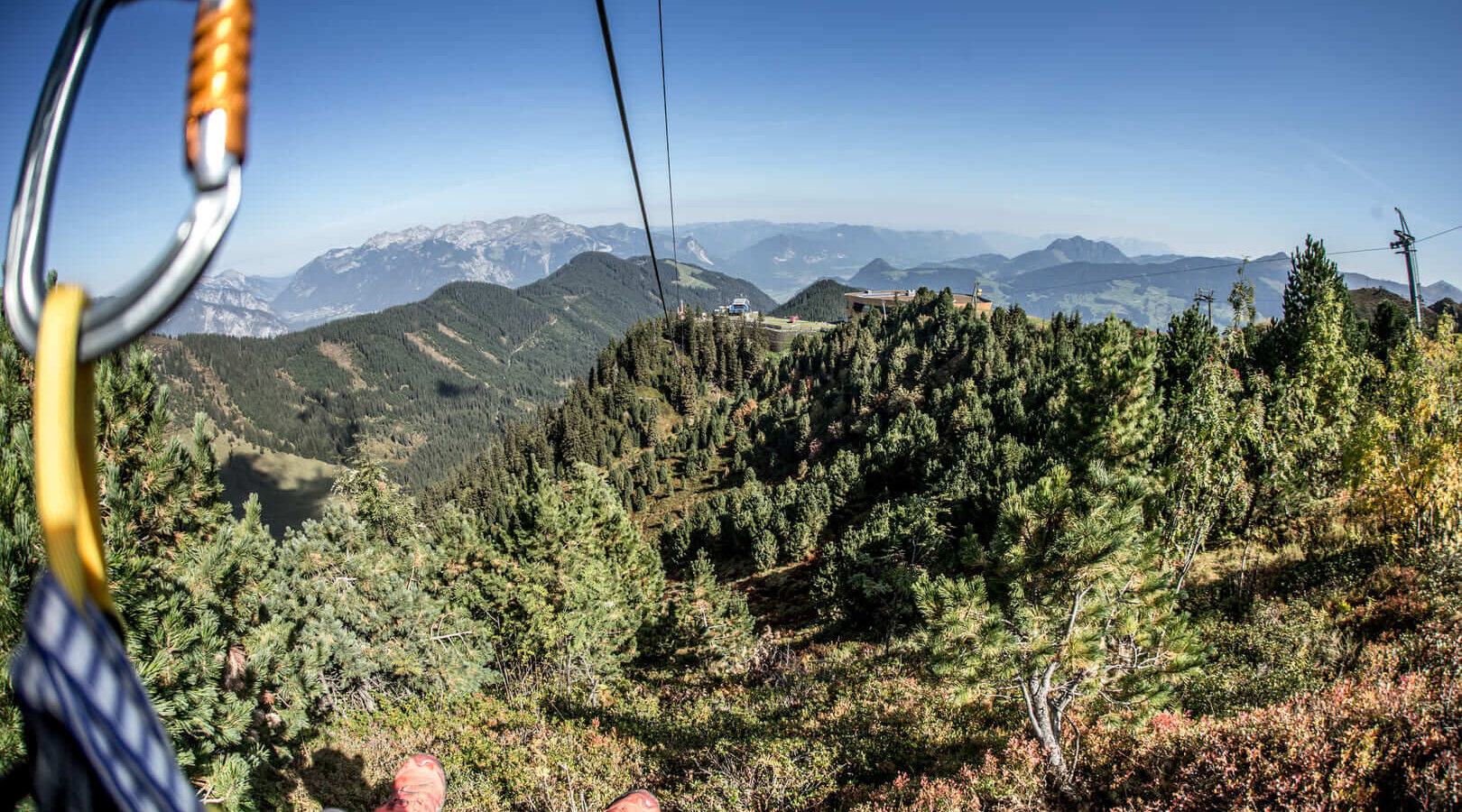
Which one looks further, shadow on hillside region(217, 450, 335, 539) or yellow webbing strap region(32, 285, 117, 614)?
shadow on hillside region(217, 450, 335, 539)

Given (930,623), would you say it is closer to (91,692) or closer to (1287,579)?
(91,692)

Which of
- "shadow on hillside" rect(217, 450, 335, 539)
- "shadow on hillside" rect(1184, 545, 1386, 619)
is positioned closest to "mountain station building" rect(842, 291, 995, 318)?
"shadow on hillside" rect(1184, 545, 1386, 619)

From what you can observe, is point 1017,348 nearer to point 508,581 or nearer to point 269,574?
point 508,581

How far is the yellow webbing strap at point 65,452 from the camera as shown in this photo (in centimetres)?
76

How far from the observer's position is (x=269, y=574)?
13.4 metres

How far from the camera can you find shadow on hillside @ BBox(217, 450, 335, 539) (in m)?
161

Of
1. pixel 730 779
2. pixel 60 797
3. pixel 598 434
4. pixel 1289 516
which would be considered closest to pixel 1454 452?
pixel 1289 516

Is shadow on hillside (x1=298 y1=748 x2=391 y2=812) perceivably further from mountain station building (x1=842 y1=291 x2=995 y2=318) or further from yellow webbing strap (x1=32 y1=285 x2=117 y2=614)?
mountain station building (x1=842 y1=291 x2=995 y2=318)

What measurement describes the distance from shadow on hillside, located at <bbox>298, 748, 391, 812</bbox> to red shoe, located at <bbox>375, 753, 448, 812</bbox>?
7603 mm

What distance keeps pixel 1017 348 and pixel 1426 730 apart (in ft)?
173

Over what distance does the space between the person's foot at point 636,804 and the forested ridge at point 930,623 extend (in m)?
3.11

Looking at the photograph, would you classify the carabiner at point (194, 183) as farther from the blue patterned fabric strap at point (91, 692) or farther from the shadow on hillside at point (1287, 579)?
the shadow on hillside at point (1287, 579)

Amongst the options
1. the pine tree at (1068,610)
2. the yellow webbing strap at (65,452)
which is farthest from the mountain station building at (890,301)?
the yellow webbing strap at (65,452)

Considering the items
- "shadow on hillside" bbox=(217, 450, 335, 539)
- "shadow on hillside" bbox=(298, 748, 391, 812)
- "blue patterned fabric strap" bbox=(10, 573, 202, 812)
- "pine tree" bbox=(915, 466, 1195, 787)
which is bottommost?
"shadow on hillside" bbox=(217, 450, 335, 539)
